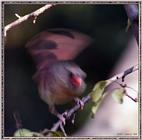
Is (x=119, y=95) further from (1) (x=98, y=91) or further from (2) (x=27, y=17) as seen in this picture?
(2) (x=27, y=17)

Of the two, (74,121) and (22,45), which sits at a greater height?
(22,45)

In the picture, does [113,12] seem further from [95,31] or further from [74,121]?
[74,121]

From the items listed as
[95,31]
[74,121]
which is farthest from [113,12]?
[74,121]

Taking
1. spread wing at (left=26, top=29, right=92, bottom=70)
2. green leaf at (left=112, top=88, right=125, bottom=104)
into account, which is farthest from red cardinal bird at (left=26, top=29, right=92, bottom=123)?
green leaf at (left=112, top=88, right=125, bottom=104)

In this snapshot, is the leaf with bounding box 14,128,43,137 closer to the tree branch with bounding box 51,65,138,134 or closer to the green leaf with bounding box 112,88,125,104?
the tree branch with bounding box 51,65,138,134

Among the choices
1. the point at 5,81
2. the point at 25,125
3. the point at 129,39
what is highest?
the point at 129,39

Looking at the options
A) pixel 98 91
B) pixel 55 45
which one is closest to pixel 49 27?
pixel 55 45

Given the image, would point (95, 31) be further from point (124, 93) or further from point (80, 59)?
point (124, 93)

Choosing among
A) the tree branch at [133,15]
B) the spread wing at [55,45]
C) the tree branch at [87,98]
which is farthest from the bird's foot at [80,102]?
the tree branch at [133,15]
